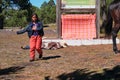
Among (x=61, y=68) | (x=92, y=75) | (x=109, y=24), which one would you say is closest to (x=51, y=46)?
(x=109, y=24)

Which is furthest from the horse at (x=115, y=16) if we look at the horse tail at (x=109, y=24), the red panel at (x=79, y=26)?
the red panel at (x=79, y=26)

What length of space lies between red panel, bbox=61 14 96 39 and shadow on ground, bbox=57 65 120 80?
8950 millimetres

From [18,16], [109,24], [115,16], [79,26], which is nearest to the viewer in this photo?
[115,16]

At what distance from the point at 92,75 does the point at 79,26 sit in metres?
9.79

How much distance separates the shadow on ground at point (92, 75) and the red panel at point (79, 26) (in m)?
8.95

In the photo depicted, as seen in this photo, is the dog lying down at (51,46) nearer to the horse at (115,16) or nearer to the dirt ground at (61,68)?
the dirt ground at (61,68)

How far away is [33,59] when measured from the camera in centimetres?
1257

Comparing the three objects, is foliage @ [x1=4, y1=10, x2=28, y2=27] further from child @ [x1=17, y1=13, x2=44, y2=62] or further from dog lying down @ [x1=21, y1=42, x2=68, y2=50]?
child @ [x1=17, y1=13, x2=44, y2=62]

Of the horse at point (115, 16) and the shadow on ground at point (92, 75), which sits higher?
the horse at point (115, 16)

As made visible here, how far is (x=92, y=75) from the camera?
946cm

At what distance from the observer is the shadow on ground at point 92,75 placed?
9137 mm

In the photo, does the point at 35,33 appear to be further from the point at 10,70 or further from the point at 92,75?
the point at 92,75

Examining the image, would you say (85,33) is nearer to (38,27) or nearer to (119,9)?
(119,9)

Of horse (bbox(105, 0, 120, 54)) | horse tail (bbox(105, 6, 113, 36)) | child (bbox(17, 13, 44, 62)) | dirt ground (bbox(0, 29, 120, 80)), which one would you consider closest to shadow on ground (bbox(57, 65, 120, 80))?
A: dirt ground (bbox(0, 29, 120, 80))
